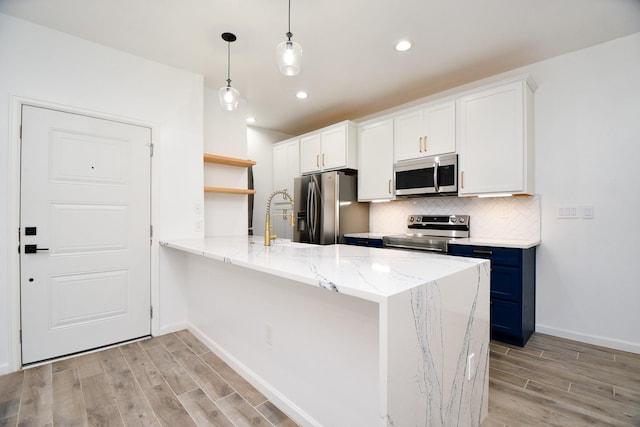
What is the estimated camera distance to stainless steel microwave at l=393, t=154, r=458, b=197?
312cm

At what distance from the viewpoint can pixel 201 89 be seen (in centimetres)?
313

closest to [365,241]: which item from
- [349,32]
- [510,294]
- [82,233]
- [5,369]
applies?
[510,294]

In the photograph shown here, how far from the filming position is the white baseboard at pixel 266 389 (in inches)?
62.1

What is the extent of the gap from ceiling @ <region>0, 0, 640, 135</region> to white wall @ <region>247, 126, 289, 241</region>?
5.02 ft

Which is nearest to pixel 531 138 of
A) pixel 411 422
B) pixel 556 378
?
pixel 556 378

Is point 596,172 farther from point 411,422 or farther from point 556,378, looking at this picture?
point 411,422

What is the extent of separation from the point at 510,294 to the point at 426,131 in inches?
72.9

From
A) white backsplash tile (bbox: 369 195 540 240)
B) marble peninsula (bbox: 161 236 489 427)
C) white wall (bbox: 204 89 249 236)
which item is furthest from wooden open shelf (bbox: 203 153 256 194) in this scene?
white backsplash tile (bbox: 369 195 540 240)

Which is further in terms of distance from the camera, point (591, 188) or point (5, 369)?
point (591, 188)

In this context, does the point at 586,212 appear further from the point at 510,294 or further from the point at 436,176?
the point at 436,176

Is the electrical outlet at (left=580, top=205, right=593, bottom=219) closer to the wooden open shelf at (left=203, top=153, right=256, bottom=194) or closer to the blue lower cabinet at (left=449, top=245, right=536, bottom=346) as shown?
the blue lower cabinet at (left=449, top=245, right=536, bottom=346)

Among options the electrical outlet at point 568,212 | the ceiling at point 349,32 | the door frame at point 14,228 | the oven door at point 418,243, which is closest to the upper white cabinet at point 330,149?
the ceiling at point 349,32

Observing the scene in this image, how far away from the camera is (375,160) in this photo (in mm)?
3797

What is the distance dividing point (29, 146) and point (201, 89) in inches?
60.5
